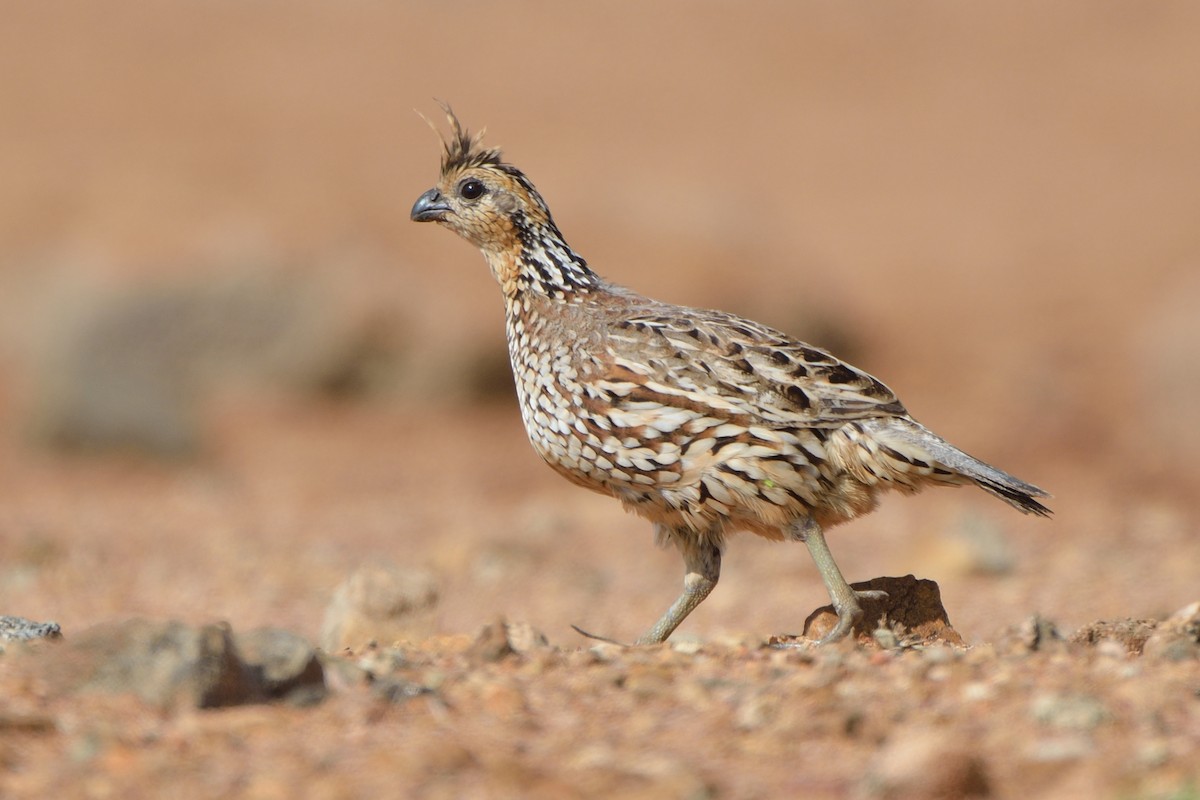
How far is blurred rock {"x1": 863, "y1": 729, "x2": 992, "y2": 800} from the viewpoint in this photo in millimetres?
4266

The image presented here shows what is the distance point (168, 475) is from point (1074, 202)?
22.6 m

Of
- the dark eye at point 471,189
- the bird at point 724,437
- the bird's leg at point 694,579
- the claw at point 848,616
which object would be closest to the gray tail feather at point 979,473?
the bird at point 724,437

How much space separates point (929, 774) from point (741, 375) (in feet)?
9.57

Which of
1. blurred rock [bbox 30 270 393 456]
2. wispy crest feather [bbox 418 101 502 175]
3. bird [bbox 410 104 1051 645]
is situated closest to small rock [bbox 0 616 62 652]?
bird [bbox 410 104 1051 645]

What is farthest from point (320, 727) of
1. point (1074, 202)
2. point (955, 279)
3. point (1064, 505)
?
point (1074, 202)

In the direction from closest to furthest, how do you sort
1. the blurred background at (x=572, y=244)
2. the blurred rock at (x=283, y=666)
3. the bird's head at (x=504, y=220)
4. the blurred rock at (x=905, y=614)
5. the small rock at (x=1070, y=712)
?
the small rock at (x=1070, y=712), the blurred rock at (x=283, y=666), the blurred rock at (x=905, y=614), the bird's head at (x=504, y=220), the blurred background at (x=572, y=244)

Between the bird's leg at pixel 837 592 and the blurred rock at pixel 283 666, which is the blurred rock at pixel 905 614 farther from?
the blurred rock at pixel 283 666

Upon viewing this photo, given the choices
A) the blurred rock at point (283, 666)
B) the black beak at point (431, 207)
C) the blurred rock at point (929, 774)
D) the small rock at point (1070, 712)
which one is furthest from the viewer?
the black beak at point (431, 207)

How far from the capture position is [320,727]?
4859 mm

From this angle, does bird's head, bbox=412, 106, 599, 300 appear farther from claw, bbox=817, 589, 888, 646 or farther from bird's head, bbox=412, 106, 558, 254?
claw, bbox=817, 589, 888, 646

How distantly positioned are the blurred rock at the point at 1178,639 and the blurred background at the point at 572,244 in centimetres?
308

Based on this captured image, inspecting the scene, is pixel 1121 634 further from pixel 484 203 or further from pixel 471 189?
pixel 471 189

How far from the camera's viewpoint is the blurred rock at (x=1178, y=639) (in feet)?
18.6

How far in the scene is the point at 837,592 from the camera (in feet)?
22.3
